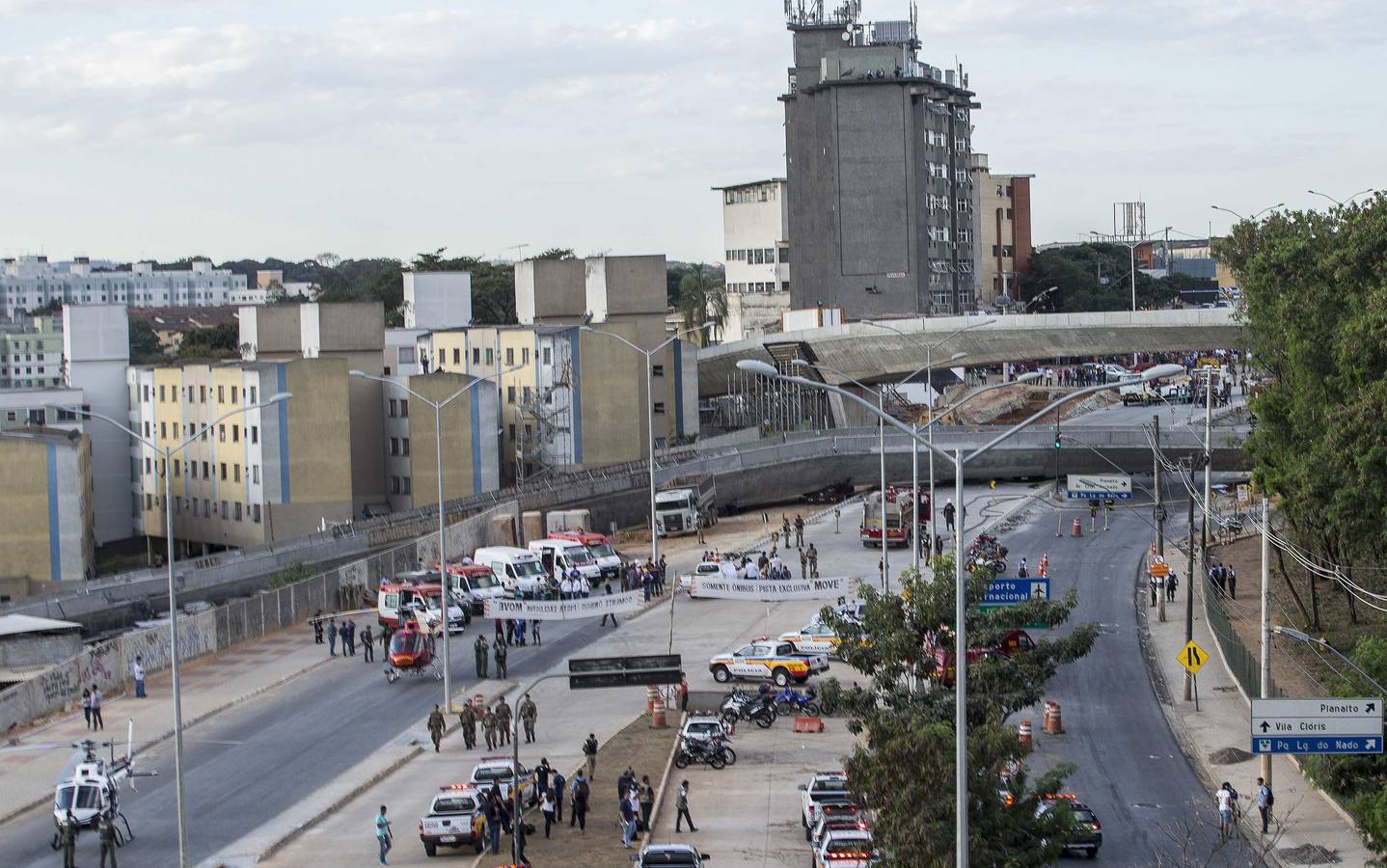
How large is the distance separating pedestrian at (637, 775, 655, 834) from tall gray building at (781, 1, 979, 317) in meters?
105

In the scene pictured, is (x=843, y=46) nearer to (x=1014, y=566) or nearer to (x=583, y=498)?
(x=583, y=498)

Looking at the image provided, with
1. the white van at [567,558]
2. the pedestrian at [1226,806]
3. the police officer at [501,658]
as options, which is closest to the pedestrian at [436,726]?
the police officer at [501,658]

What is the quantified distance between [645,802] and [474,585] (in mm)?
25020

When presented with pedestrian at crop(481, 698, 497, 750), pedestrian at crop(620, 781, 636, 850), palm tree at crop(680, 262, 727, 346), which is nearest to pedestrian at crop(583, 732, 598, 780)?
pedestrian at crop(481, 698, 497, 750)

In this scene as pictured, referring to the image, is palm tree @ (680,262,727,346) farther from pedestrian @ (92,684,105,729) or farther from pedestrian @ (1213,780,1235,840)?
pedestrian @ (1213,780,1235,840)

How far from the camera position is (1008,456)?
3565 inches

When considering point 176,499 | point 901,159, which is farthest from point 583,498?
point 901,159

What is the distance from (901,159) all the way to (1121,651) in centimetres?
9482

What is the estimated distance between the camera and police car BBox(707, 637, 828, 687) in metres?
46.1

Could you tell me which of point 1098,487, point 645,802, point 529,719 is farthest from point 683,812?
point 1098,487

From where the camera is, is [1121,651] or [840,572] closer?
[1121,651]

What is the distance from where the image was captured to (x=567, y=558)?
63.6 m

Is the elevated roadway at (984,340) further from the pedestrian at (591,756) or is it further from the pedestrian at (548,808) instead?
the pedestrian at (548,808)

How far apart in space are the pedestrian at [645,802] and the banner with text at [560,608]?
14777 mm
